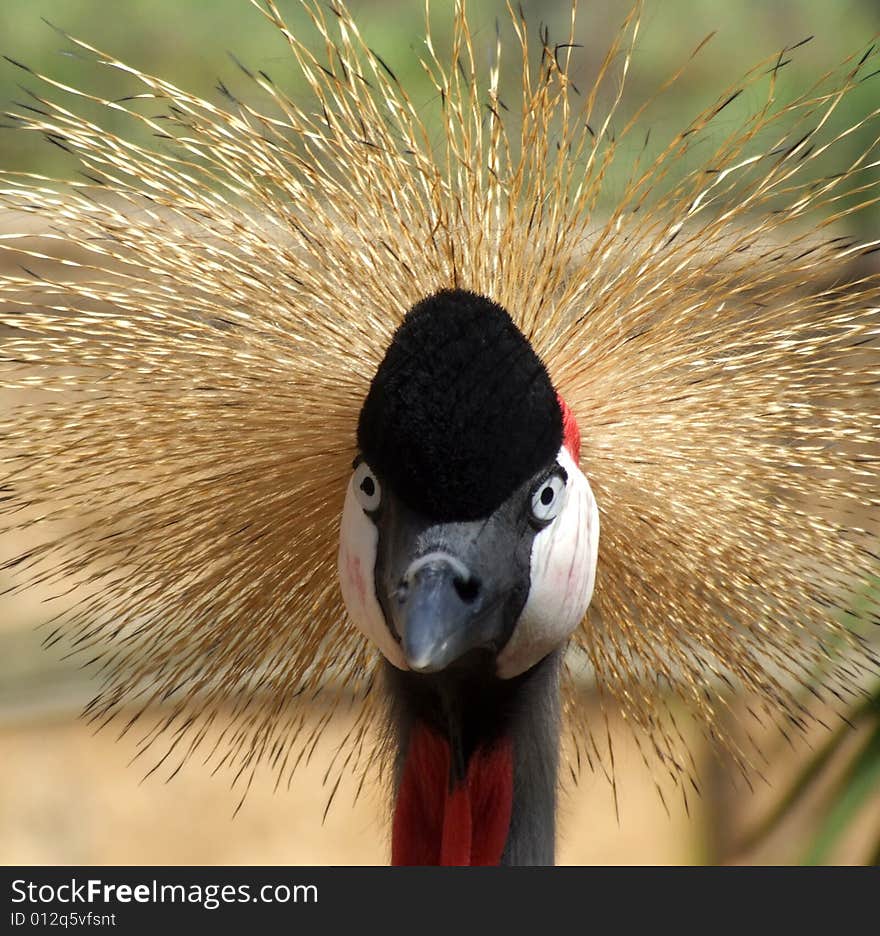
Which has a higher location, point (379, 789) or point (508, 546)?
point (508, 546)

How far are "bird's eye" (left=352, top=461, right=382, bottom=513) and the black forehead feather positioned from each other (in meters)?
0.01

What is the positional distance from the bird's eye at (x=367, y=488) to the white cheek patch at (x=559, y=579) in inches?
4.7

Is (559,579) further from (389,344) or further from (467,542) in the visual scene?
(389,344)

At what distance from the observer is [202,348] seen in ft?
3.19

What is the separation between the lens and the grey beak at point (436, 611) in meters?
0.76

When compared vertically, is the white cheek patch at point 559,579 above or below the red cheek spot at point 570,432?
below

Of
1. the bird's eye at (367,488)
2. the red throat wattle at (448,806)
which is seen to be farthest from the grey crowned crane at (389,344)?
the bird's eye at (367,488)

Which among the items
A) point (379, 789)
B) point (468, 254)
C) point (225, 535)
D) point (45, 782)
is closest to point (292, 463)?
point (225, 535)

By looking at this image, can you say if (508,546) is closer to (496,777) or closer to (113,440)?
(496,777)

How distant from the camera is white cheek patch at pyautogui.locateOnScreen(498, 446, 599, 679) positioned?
2.78ft

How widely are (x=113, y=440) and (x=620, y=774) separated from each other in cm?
161

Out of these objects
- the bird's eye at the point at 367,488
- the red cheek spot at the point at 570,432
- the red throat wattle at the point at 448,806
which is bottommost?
the red throat wattle at the point at 448,806

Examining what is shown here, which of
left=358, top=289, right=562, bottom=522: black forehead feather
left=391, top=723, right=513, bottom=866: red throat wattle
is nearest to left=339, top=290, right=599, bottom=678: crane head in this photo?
left=358, top=289, right=562, bottom=522: black forehead feather

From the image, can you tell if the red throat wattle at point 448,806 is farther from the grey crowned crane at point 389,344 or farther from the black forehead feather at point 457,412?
the black forehead feather at point 457,412
